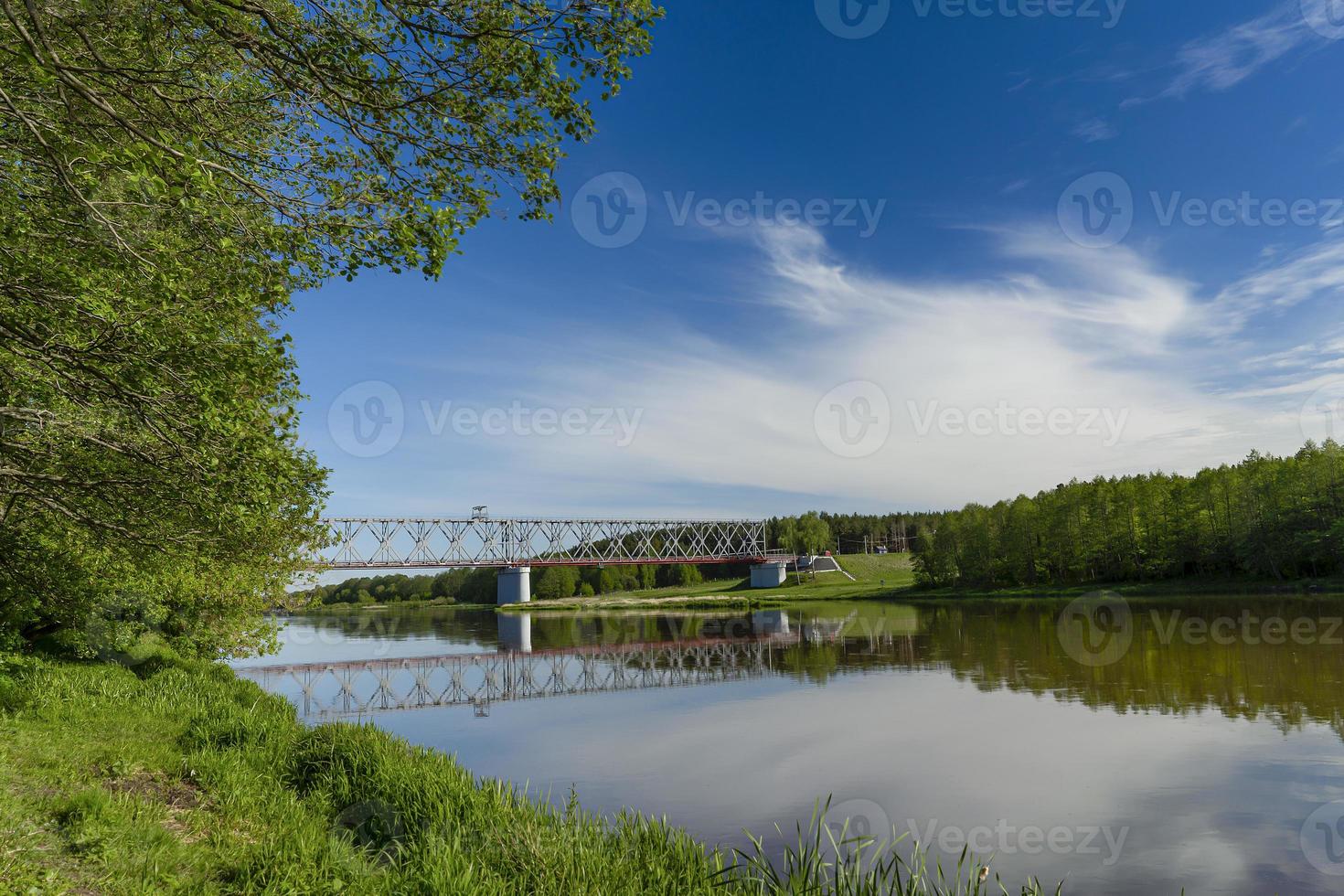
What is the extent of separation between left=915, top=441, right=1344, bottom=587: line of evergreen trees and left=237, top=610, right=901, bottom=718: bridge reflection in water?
1666 inches

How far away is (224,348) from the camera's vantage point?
8.21 metres

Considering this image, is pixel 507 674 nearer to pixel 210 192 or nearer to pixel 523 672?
pixel 523 672

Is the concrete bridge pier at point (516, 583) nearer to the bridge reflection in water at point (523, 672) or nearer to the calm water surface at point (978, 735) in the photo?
the bridge reflection in water at point (523, 672)

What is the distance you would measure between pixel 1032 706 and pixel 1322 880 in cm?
1407

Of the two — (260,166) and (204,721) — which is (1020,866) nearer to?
(260,166)

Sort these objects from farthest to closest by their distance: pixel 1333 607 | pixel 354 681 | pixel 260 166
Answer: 1. pixel 1333 607
2. pixel 354 681
3. pixel 260 166

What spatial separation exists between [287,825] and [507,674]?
3489cm

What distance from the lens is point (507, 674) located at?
44125mm

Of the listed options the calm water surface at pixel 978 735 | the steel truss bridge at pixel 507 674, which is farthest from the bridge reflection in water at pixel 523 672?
the calm water surface at pixel 978 735

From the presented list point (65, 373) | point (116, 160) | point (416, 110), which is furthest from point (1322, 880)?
point (65, 373)

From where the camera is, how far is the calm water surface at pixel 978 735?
13.0 m

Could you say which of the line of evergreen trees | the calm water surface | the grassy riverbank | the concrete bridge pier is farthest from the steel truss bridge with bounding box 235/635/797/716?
the concrete bridge pier

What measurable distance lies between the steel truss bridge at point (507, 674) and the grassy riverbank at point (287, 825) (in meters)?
15.9

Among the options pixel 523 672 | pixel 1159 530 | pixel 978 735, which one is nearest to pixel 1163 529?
pixel 1159 530
